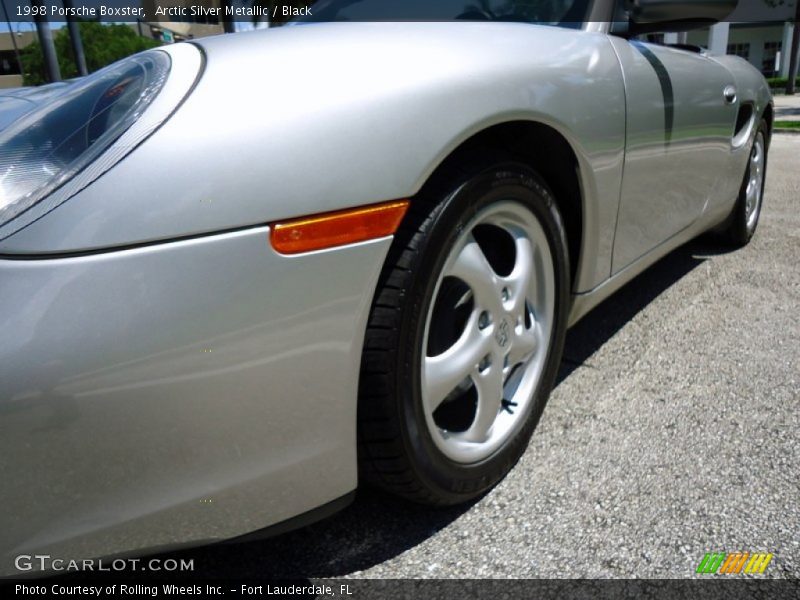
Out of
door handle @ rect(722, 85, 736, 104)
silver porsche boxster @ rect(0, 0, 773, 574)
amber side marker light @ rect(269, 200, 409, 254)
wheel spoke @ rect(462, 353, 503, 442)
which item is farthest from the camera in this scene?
door handle @ rect(722, 85, 736, 104)

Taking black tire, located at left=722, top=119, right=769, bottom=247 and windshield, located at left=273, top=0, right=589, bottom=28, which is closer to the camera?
windshield, located at left=273, top=0, right=589, bottom=28

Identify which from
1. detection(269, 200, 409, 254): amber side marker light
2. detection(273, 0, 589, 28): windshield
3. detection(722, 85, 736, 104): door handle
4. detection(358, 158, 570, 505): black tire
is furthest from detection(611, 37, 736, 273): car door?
detection(269, 200, 409, 254): amber side marker light

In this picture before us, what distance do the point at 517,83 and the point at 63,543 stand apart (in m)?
1.21

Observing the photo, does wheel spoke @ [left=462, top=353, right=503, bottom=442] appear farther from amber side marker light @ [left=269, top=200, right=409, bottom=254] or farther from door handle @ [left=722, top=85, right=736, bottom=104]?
door handle @ [left=722, top=85, right=736, bottom=104]

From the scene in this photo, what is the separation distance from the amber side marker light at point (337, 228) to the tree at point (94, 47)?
35.7 meters

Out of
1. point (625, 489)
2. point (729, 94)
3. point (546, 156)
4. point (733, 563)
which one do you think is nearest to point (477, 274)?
point (546, 156)

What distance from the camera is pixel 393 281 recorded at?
4.09ft

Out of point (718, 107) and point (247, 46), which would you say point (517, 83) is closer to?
point (247, 46)

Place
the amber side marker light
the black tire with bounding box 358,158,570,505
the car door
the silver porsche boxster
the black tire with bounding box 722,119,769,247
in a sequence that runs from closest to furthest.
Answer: the silver porsche boxster
the amber side marker light
the black tire with bounding box 358,158,570,505
the car door
the black tire with bounding box 722,119,769,247

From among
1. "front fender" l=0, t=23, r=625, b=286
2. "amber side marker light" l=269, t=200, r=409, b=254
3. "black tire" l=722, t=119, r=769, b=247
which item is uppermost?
"front fender" l=0, t=23, r=625, b=286

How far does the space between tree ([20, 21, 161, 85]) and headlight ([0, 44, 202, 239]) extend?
3541 centimetres

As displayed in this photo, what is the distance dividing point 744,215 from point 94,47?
1538 inches

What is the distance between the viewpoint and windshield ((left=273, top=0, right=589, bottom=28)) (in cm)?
203

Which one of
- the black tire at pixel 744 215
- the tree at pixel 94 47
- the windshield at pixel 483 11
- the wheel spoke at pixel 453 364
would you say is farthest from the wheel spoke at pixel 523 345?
the tree at pixel 94 47
